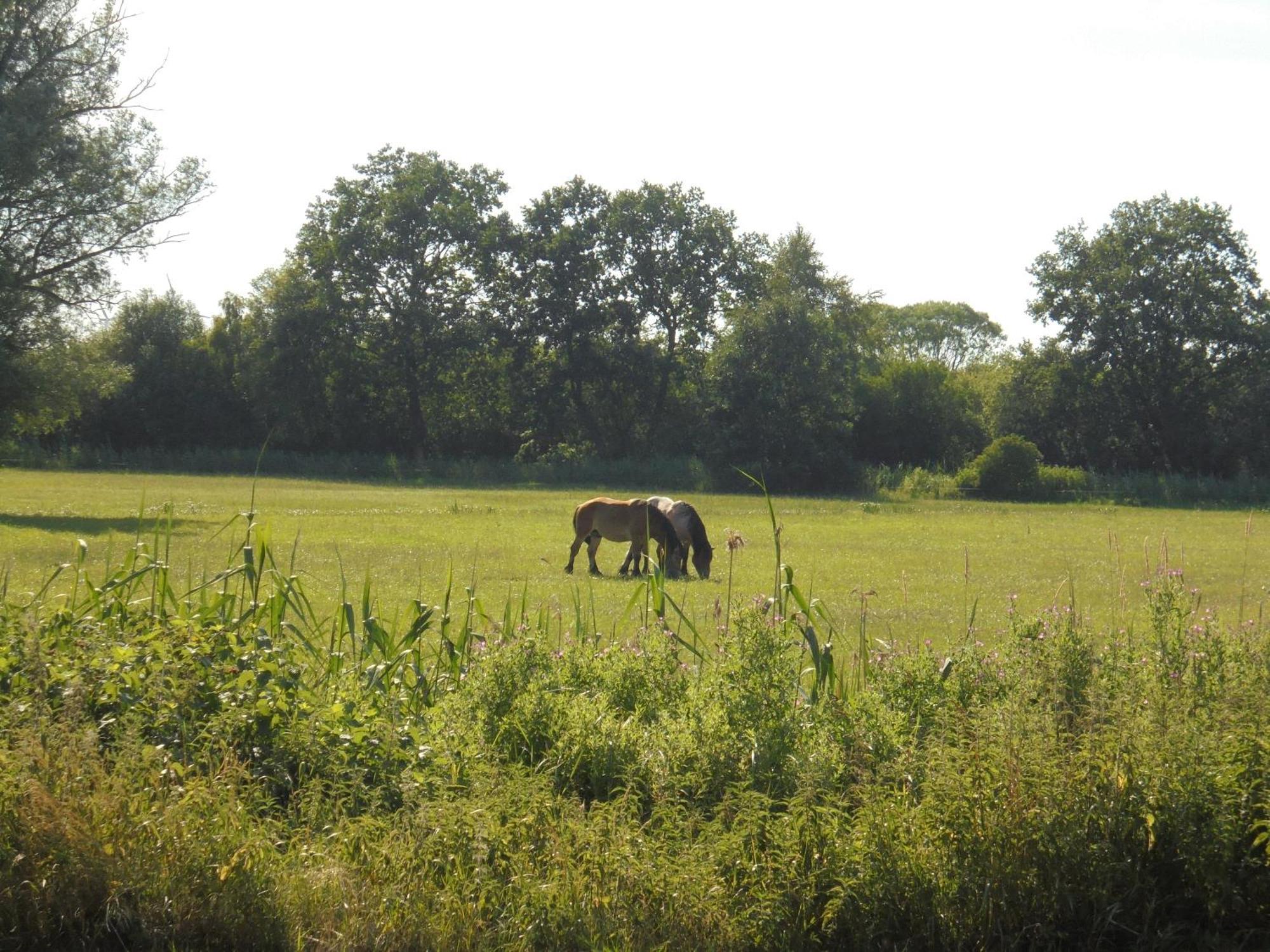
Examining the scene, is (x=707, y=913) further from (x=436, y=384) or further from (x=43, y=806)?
(x=436, y=384)

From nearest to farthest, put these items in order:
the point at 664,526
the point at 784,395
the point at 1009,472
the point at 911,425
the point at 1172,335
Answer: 1. the point at 664,526
2. the point at 1009,472
3. the point at 784,395
4. the point at 1172,335
5. the point at 911,425

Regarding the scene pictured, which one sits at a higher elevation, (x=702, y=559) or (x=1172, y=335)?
(x=1172, y=335)

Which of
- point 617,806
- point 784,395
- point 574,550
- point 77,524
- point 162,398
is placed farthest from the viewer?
point 162,398

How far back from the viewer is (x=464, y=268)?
59062 mm

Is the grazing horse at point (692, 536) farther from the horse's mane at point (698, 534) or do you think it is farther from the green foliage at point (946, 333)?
the green foliage at point (946, 333)

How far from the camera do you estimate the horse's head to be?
53.5 ft

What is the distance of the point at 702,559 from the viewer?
1641 cm

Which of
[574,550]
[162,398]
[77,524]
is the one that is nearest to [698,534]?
[574,550]

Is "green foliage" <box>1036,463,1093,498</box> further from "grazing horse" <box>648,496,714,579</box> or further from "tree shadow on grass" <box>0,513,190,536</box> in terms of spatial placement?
"tree shadow on grass" <box>0,513,190,536</box>

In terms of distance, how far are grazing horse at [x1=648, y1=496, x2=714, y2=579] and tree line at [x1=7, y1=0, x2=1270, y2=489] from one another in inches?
1240

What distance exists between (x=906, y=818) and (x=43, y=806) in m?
2.89

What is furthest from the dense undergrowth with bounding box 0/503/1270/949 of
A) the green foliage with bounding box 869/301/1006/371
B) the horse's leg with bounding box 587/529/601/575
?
the green foliage with bounding box 869/301/1006/371

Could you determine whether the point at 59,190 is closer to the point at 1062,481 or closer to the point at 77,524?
the point at 77,524

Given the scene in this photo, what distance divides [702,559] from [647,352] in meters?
40.9
